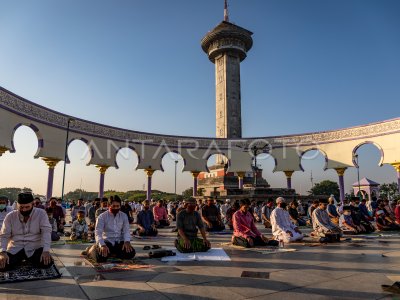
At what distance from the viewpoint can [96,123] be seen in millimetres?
22625

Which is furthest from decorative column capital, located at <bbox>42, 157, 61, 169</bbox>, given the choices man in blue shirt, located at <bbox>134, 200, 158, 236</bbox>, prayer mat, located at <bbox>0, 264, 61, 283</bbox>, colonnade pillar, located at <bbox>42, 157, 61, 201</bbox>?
prayer mat, located at <bbox>0, 264, 61, 283</bbox>

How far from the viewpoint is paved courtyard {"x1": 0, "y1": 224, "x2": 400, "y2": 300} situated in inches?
133

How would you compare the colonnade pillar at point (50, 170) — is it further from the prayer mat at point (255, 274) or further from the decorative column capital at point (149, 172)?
the prayer mat at point (255, 274)

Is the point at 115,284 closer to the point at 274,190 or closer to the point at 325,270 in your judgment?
the point at 325,270

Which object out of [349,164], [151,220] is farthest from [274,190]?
[151,220]

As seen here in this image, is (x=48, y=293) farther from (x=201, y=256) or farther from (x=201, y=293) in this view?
(x=201, y=256)

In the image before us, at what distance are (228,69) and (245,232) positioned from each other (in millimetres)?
27743

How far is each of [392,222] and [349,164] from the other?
1383cm

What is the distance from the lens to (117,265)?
491 cm

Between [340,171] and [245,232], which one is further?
[340,171]

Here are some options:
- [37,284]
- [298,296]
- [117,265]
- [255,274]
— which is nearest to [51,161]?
[117,265]

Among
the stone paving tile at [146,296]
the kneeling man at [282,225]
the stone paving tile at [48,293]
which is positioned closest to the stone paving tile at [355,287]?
the stone paving tile at [146,296]

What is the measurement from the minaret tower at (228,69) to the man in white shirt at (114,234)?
83.6 feet

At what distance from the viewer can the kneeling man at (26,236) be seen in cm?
441
